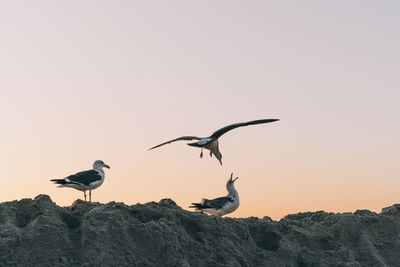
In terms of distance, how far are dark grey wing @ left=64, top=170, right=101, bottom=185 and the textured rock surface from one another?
3140 millimetres

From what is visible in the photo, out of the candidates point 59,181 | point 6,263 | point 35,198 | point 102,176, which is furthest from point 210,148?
point 6,263

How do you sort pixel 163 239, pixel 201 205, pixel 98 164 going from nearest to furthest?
1. pixel 163 239
2. pixel 201 205
3. pixel 98 164

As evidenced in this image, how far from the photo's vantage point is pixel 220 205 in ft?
64.0

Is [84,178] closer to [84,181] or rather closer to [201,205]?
[84,181]

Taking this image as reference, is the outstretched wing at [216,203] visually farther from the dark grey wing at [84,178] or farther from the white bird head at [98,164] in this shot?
the white bird head at [98,164]

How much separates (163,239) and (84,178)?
5510 mm

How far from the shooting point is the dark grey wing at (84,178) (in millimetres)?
19731

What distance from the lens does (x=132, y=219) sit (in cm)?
1566

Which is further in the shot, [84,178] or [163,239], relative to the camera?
[84,178]

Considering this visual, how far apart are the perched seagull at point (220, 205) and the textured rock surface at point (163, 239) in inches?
65.1

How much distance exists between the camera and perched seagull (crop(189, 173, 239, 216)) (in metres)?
19.3

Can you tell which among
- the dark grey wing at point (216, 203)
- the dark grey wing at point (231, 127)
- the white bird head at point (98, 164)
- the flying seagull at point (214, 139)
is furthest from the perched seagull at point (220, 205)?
the white bird head at point (98, 164)

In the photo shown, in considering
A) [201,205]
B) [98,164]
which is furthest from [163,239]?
[98,164]

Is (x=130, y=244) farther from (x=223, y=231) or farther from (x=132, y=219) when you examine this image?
(x=223, y=231)
